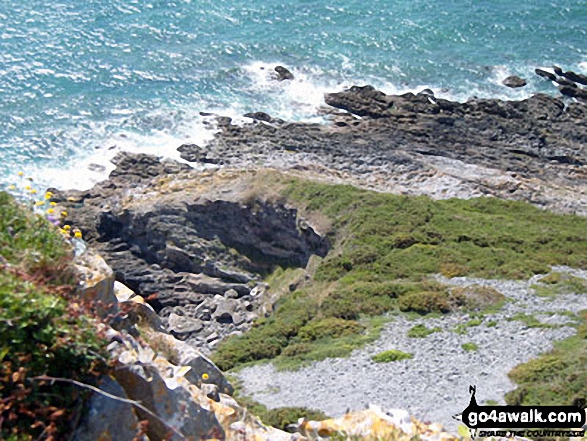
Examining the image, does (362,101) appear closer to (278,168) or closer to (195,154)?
(278,168)

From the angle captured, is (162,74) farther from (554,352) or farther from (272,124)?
(554,352)

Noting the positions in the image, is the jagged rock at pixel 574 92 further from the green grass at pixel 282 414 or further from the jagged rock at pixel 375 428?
the jagged rock at pixel 375 428

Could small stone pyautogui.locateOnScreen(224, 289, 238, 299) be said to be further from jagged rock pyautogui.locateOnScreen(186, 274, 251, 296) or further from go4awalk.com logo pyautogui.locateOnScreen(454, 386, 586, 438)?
go4awalk.com logo pyautogui.locateOnScreen(454, 386, 586, 438)

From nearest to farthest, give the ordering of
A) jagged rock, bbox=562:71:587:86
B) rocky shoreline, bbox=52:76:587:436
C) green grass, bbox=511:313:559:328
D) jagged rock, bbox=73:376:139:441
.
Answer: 1. jagged rock, bbox=73:376:139:441
2. green grass, bbox=511:313:559:328
3. rocky shoreline, bbox=52:76:587:436
4. jagged rock, bbox=562:71:587:86

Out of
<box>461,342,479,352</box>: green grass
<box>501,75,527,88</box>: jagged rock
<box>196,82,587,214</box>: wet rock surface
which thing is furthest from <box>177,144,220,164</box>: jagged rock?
<box>461,342,479,352</box>: green grass

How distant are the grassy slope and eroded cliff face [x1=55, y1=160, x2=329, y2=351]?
2.50 metres

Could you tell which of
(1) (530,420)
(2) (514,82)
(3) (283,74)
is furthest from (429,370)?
(2) (514,82)

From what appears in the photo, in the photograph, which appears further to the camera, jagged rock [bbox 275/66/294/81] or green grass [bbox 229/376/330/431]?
jagged rock [bbox 275/66/294/81]

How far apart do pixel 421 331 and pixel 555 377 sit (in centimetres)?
662

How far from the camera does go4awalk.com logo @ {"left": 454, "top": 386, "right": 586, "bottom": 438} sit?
14.0 m

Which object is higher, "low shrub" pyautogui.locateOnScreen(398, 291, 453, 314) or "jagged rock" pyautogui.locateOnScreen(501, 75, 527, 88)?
"jagged rock" pyautogui.locateOnScreen(501, 75, 527, 88)

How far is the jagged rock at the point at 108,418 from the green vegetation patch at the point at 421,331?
18.7 meters

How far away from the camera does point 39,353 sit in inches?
334

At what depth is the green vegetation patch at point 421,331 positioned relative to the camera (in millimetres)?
26441
